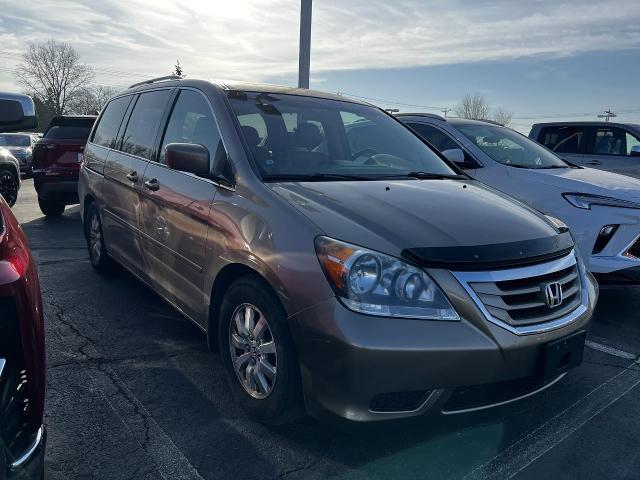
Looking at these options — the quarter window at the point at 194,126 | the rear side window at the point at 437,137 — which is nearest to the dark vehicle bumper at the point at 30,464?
the quarter window at the point at 194,126

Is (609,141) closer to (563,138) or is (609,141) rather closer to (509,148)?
(563,138)

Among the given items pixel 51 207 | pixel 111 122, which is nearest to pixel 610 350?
pixel 111 122

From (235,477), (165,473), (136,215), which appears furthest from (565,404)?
(136,215)

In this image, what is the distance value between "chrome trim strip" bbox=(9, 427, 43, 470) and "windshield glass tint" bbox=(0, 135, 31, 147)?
2016cm

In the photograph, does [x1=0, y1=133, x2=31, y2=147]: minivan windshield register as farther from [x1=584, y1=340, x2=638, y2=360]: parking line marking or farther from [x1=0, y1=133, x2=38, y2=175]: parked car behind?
[x1=584, y1=340, x2=638, y2=360]: parking line marking

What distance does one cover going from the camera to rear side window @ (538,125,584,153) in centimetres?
913

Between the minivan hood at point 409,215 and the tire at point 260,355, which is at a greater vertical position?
the minivan hood at point 409,215

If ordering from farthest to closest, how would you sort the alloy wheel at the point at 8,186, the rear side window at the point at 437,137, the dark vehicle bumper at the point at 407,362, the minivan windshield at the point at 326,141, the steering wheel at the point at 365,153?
1. the alloy wheel at the point at 8,186
2. the rear side window at the point at 437,137
3. the steering wheel at the point at 365,153
4. the minivan windshield at the point at 326,141
5. the dark vehicle bumper at the point at 407,362

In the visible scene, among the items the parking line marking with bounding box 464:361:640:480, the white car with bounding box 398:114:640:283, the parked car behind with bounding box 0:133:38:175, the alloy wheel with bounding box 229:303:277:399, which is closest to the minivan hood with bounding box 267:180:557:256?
the alloy wheel with bounding box 229:303:277:399

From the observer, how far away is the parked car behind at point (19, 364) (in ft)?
5.39

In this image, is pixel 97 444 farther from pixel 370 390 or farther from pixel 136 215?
pixel 136 215

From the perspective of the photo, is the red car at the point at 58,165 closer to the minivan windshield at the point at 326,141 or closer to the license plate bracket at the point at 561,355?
the minivan windshield at the point at 326,141

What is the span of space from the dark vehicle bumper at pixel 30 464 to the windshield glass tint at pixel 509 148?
478 centimetres

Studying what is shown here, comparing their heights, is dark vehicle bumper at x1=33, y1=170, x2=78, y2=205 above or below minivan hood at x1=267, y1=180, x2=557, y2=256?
below
